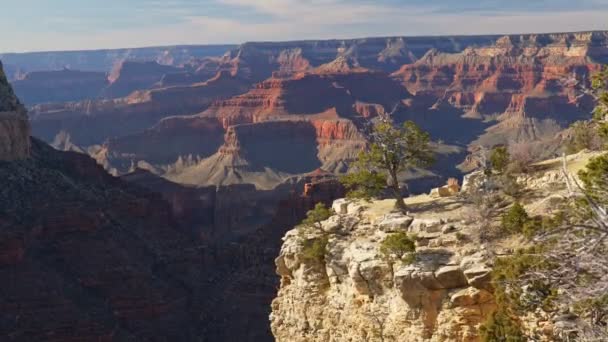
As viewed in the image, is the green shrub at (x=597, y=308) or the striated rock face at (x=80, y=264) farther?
the striated rock face at (x=80, y=264)

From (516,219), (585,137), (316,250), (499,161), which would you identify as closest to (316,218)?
(316,250)

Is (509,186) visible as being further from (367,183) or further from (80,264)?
(80,264)

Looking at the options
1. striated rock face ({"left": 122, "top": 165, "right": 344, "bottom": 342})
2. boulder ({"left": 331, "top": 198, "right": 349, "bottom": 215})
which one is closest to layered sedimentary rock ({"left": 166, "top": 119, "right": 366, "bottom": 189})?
striated rock face ({"left": 122, "top": 165, "right": 344, "bottom": 342})

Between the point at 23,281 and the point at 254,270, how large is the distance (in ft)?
64.8

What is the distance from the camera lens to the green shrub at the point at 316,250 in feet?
70.3

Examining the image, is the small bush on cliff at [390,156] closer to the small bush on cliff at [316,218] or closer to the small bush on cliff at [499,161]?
the small bush on cliff at [316,218]

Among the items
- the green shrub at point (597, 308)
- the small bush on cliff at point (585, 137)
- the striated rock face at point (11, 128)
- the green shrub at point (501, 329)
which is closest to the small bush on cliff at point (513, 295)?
the green shrub at point (501, 329)

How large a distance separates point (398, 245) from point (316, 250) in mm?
3841

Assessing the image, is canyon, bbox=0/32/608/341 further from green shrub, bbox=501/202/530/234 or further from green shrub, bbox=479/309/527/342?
green shrub, bbox=501/202/530/234

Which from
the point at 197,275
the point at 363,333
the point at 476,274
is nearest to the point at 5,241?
the point at 197,275

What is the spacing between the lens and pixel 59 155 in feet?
244

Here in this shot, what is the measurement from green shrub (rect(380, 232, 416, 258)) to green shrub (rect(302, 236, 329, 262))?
3026 millimetres

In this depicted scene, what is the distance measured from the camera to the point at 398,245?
18188 mm

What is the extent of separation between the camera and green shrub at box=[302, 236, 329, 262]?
843 inches
